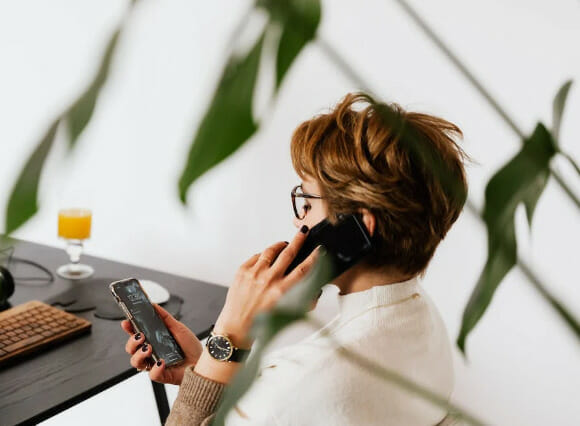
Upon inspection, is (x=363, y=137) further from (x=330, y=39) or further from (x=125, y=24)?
(x=330, y=39)

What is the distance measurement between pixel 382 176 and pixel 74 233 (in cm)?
117

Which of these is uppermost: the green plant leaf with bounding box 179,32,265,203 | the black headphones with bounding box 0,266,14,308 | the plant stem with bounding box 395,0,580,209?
the green plant leaf with bounding box 179,32,265,203

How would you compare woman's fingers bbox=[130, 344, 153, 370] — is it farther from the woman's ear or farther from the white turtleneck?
the woman's ear

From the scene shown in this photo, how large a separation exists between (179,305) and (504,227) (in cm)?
138

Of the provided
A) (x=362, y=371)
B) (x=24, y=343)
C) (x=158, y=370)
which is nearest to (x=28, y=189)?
(x=362, y=371)

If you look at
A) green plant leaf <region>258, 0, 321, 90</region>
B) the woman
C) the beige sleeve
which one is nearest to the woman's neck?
the woman

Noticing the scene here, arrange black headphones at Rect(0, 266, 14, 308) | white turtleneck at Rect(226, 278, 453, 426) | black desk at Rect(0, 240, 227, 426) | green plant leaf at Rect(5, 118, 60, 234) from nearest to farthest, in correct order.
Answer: green plant leaf at Rect(5, 118, 60, 234), white turtleneck at Rect(226, 278, 453, 426), black desk at Rect(0, 240, 227, 426), black headphones at Rect(0, 266, 14, 308)

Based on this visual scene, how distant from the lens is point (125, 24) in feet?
0.65

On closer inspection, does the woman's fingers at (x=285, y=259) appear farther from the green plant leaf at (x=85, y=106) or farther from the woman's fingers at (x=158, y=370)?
the green plant leaf at (x=85, y=106)

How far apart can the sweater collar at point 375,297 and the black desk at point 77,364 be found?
50cm

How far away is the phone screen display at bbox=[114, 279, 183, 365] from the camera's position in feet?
4.09

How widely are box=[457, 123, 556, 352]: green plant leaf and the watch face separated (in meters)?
0.71

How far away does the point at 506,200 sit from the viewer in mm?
266

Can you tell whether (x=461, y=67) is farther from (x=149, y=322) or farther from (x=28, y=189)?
(x=149, y=322)
